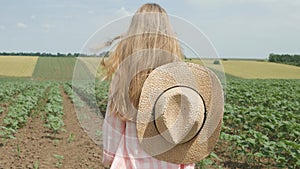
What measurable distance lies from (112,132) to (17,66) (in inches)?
2417

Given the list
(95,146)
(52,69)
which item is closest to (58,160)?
(95,146)

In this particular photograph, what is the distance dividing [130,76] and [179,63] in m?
0.29

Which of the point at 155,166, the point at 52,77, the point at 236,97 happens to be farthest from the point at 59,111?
the point at 52,77

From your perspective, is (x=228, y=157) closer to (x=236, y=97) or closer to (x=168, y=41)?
(x=168, y=41)

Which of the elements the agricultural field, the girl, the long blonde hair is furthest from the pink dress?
the agricultural field

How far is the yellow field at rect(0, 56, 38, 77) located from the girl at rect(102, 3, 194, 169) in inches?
2154

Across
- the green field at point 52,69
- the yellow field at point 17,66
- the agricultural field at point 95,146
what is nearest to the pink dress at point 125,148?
the agricultural field at point 95,146

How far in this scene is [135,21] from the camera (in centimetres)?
250

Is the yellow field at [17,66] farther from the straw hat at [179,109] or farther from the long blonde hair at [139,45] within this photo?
the straw hat at [179,109]

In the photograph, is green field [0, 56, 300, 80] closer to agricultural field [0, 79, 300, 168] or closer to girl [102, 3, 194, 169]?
agricultural field [0, 79, 300, 168]

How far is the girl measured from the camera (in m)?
2.43

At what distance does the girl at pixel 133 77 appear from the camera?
7.98 feet

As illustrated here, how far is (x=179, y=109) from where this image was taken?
242 centimetres

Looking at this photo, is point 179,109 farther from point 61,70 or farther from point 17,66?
point 17,66
